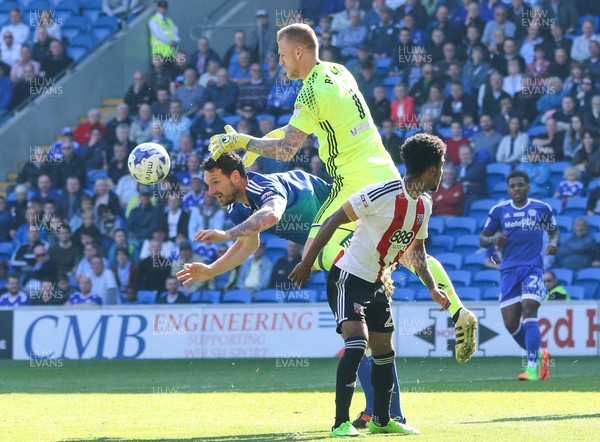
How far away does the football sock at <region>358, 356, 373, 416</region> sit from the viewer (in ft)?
27.3

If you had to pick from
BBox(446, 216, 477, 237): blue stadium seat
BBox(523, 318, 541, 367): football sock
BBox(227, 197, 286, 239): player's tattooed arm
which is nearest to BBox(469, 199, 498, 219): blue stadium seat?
BBox(446, 216, 477, 237): blue stadium seat

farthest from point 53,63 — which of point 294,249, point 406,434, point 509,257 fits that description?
point 406,434

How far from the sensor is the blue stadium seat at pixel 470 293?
16.8 metres

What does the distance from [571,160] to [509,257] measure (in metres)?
5.19

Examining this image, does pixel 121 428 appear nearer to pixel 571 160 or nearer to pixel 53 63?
pixel 571 160

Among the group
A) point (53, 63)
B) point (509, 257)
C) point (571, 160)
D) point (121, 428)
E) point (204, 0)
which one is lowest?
point (121, 428)

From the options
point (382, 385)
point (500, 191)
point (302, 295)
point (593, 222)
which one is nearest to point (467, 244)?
point (500, 191)

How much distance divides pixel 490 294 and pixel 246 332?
3669 mm

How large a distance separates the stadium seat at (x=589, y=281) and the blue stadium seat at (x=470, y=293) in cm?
143

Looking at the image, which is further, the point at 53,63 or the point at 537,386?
the point at 53,63

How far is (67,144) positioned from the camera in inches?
792

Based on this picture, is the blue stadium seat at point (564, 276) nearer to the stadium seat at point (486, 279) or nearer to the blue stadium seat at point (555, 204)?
the stadium seat at point (486, 279)

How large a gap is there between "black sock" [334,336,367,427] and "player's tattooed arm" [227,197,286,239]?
38.3 inches

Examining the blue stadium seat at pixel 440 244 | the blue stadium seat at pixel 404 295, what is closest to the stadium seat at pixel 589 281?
the blue stadium seat at pixel 440 244
